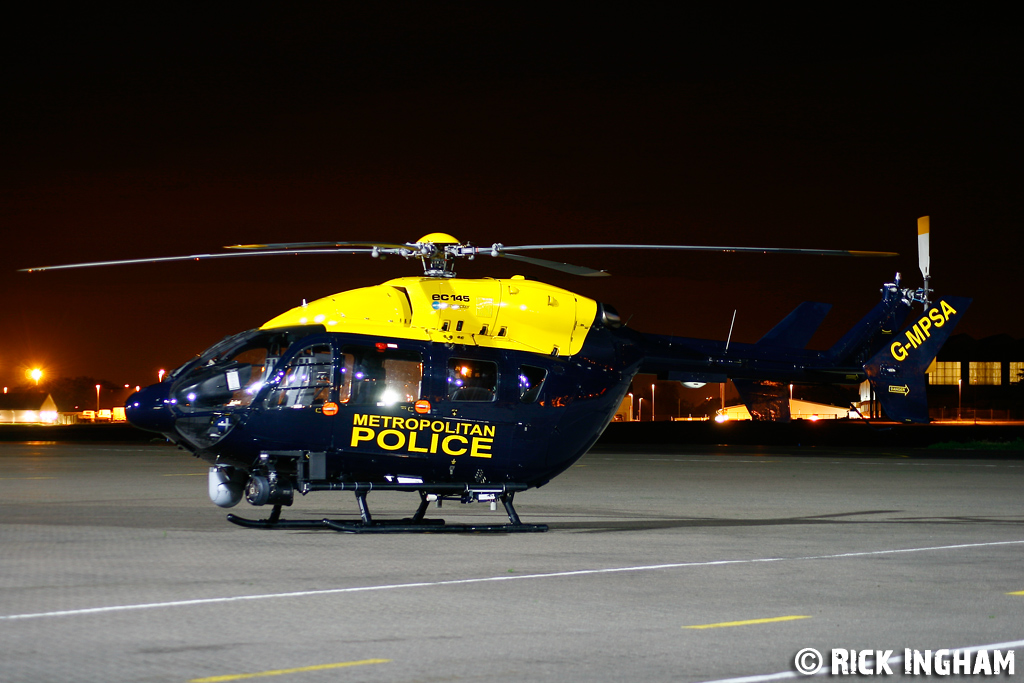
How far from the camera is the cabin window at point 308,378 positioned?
1457 centimetres

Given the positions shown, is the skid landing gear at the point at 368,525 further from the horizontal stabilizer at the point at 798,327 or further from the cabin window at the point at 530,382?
the horizontal stabilizer at the point at 798,327

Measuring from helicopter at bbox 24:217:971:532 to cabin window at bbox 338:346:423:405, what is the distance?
0.01 metres

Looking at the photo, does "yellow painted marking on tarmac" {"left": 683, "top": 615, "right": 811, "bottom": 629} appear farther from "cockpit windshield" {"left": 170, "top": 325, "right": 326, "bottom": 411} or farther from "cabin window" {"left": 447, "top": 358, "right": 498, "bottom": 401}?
"cockpit windshield" {"left": 170, "top": 325, "right": 326, "bottom": 411}

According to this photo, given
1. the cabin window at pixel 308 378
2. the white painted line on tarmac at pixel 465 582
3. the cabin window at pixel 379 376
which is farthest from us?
the cabin window at pixel 379 376

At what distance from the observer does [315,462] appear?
14570 millimetres

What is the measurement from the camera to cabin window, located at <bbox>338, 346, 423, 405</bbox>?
48.5ft

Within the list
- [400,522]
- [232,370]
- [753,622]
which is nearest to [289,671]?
[753,622]

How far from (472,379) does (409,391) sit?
0.92 m

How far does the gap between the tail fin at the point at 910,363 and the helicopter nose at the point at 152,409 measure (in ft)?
37.9

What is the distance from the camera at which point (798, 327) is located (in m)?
19.6

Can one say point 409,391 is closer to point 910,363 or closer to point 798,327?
point 798,327

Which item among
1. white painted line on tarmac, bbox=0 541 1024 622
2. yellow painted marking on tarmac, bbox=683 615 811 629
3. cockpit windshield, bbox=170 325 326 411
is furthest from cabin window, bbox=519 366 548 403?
yellow painted marking on tarmac, bbox=683 615 811 629

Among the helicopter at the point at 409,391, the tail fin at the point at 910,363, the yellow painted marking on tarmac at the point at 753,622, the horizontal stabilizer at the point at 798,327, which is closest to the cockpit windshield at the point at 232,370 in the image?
the helicopter at the point at 409,391

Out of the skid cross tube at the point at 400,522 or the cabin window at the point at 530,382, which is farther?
the cabin window at the point at 530,382
